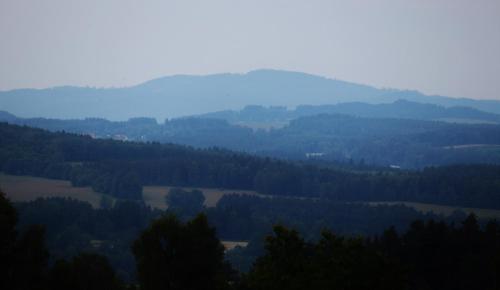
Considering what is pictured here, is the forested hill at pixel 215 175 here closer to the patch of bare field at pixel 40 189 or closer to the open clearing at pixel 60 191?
the open clearing at pixel 60 191

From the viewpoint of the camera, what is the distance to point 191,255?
37.4 meters

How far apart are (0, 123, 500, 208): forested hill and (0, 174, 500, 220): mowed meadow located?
231cm

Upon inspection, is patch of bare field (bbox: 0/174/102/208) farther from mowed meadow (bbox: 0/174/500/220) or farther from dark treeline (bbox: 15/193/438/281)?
dark treeline (bbox: 15/193/438/281)

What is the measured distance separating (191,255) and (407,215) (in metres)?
76.6

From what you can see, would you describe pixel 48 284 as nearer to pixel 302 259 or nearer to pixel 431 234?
pixel 302 259

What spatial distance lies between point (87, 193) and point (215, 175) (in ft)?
90.9

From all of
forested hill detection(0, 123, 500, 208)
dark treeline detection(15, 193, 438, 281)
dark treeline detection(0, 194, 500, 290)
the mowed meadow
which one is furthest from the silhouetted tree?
forested hill detection(0, 123, 500, 208)

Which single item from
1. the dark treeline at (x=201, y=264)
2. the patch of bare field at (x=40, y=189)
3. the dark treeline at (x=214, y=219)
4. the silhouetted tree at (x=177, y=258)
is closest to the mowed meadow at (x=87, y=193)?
the patch of bare field at (x=40, y=189)

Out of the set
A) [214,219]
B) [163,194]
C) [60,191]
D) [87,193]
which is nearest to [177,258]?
[214,219]

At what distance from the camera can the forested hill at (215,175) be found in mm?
128375

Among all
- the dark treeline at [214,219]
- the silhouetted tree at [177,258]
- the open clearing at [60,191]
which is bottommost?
the dark treeline at [214,219]

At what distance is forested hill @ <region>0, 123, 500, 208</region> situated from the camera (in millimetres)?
128375

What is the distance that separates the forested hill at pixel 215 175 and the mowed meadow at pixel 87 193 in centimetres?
231

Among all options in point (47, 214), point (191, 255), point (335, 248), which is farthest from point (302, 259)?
point (47, 214)
